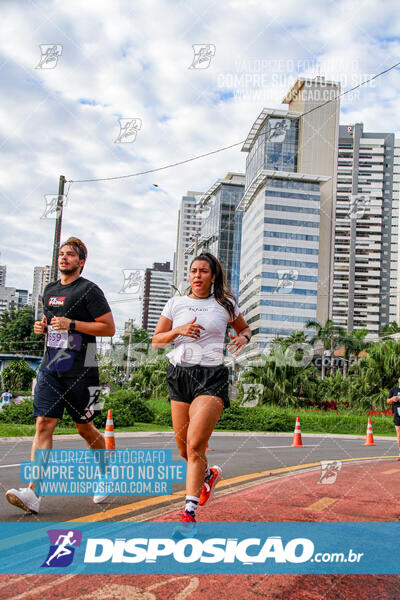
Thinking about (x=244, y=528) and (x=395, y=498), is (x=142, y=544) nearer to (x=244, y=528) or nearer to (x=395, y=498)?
(x=244, y=528)

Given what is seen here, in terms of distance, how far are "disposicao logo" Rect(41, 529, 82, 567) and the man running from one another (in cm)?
73

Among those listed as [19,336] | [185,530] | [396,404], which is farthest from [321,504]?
[19,336]

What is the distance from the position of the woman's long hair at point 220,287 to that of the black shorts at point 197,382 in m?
0.49

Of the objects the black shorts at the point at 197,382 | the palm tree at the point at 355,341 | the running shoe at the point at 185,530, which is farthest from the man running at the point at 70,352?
the palm tree at the point at 355,341

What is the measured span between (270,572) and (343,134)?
170792mm

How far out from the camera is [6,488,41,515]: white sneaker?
12.7 feet

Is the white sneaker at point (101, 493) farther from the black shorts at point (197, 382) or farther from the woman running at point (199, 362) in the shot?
the black shorts at point (197, 382)

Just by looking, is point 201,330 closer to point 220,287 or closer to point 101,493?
point 220,287

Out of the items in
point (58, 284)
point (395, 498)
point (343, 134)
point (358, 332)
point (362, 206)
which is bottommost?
point (395, 498)

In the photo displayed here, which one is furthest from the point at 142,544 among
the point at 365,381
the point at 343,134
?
the point at 343,134

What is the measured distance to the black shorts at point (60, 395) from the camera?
13.7 feet

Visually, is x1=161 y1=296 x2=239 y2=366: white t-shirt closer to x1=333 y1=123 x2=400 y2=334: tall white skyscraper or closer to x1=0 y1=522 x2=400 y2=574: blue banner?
x1=0 y1=522 x2=400 y2=574: blue banner

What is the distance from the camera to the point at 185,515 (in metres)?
3.62

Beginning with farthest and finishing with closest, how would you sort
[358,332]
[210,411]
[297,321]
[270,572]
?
[297,321] < [358,332] < [210,411] < [270,572]
